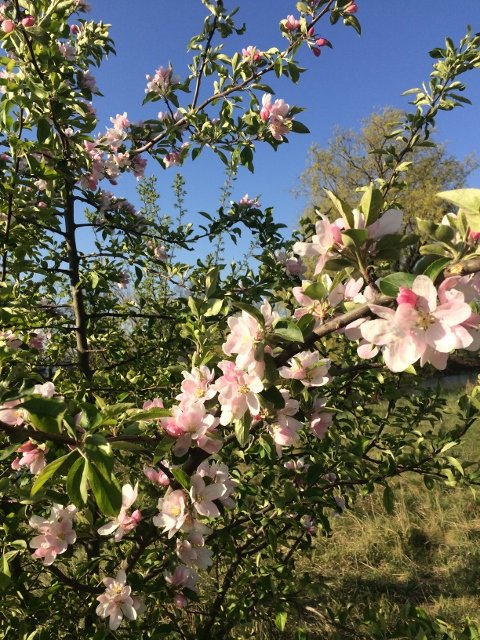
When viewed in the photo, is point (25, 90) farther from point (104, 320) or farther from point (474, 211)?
point (104, 320)

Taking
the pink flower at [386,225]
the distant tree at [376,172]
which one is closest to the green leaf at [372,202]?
the pink flower at [386,225]

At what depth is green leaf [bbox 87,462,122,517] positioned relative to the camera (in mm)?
729

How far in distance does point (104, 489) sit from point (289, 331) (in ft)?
1.33

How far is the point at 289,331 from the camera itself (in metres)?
0.86

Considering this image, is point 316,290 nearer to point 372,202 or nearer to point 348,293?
point 348,293

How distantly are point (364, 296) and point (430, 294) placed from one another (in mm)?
171

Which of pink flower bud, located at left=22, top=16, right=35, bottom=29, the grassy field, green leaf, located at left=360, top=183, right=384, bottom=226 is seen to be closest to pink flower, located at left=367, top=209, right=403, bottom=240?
green leaf, located at left=360, top=183, right=384, bottom=226

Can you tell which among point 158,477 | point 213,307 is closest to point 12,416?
point 158,477

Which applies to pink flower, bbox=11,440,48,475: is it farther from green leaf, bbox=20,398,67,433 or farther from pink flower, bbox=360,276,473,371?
pink flower, bbox=360,276,473,371

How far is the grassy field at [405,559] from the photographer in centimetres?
330

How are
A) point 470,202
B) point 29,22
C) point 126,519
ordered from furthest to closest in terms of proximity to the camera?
1. point 29,22
2. point 126,519
3. point 470,202

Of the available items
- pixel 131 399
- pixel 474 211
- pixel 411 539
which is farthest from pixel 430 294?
pixel 411 539

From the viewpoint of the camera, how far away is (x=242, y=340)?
3.10ft

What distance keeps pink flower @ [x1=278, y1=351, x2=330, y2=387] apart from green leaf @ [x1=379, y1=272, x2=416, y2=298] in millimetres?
362
